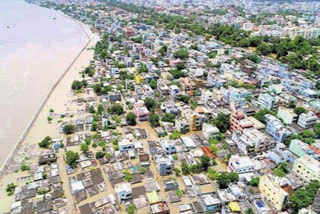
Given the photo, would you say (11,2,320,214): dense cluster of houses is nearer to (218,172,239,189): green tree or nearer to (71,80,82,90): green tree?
(218,172,239,189): green tree

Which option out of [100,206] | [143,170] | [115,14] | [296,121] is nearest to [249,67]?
[296,121]

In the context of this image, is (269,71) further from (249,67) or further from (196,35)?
(196,35)

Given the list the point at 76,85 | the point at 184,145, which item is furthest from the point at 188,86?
the point at 76,85

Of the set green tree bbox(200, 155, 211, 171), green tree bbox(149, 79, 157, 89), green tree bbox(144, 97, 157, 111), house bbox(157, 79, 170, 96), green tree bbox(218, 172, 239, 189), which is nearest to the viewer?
green tree bbox(218, 172, 239, 189)

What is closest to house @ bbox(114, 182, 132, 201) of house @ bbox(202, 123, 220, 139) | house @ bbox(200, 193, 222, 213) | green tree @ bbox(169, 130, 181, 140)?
house @ bbox(200, 193, 222, 213)

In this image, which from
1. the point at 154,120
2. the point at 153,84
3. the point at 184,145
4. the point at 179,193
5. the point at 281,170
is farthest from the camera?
the point at 153,84

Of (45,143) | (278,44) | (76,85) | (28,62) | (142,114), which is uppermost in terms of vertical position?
(278,44)

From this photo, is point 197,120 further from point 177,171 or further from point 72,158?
point 72,158
